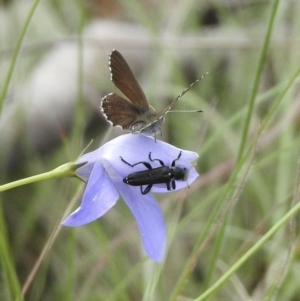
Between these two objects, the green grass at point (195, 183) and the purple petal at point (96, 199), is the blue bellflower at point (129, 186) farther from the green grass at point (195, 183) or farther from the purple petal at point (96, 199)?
the green grass at point (195, 183)

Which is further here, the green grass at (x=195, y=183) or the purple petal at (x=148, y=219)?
the green grass at (x=195, y=183)

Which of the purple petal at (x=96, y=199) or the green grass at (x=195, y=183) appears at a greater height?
the purple petal at (x=96, y=199)

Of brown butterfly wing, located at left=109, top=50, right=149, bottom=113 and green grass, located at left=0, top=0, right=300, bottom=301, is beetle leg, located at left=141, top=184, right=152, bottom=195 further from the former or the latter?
green grass, located at left=0, top=0, right=300, bottom=301

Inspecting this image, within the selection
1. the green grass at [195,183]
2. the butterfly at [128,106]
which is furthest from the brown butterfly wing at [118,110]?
the green grass at [195,183]

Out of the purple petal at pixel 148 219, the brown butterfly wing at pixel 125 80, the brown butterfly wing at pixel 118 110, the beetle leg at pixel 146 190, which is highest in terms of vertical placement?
the brown butterfly wing at pixel 125 80

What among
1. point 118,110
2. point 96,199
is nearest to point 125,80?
point 118,110

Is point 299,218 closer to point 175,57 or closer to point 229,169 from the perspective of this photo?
point 229,169

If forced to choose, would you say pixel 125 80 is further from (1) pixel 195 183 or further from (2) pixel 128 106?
(1) pixel 195 183

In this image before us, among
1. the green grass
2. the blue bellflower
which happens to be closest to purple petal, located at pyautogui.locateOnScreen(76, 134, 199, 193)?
the blue bellflower
